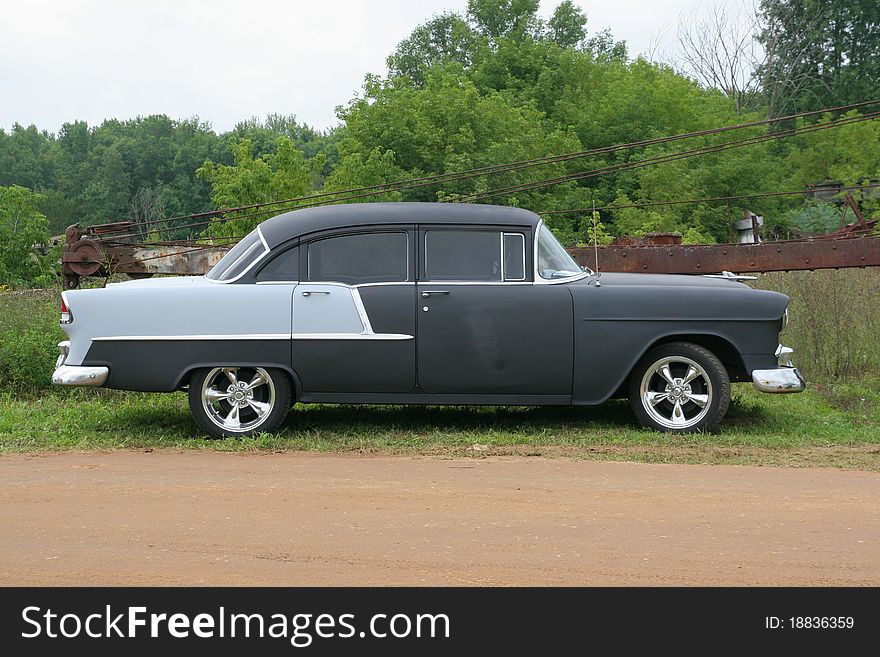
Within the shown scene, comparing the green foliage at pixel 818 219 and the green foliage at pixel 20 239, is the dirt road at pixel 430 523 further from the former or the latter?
the green foliage at pixel 818 219

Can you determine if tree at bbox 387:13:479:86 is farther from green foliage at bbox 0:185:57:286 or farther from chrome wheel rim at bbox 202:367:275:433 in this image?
chrome wheel rim at bbox 202:367:275:433

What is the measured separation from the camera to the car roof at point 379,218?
353 inches

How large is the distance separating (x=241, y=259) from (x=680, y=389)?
12.7 ft

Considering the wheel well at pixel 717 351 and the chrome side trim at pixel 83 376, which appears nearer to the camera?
the chrome side trim at pixel 83 376

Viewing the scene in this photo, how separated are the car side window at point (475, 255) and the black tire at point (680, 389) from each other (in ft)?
4.40

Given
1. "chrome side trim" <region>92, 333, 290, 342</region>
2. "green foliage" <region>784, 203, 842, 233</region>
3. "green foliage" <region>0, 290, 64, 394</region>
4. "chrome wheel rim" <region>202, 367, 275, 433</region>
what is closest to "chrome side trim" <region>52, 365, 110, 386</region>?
"chrome side trim" <region>92, 333, 290, 342</region>

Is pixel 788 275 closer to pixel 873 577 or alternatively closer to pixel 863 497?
pixel 863 497

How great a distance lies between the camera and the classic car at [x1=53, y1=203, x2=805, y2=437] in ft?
28.8

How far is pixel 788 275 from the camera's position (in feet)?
45.6

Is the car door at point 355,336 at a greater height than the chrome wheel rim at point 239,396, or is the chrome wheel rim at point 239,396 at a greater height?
the car door at point 355,336

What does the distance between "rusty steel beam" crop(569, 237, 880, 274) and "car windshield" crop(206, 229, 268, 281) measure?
14.6 ft

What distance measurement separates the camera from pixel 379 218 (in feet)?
29.5

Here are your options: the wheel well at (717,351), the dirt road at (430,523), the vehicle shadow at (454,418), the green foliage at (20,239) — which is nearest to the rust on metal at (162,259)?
the vehicle shadow at (454,418)

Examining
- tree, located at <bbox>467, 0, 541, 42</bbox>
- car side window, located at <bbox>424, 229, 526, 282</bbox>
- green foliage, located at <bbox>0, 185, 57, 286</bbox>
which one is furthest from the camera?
tree, located at <bbox>467, 0, 541, 42</bbox>
